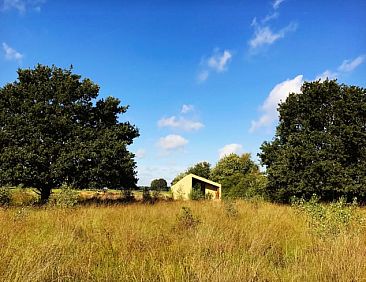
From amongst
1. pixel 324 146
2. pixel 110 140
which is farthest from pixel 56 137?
pixel 324 146

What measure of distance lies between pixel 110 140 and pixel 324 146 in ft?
42.3

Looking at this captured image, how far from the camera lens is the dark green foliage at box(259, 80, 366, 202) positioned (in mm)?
20344

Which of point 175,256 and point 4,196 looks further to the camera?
point 4,196

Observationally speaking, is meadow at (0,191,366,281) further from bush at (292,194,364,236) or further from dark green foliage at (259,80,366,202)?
dark green foliage at (259,80,366,202)

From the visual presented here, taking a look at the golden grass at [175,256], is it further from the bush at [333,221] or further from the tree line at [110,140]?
the tree line at [110,140]

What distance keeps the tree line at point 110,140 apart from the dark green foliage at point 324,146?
6 cm

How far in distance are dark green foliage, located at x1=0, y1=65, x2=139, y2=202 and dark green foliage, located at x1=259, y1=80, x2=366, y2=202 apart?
389 inches

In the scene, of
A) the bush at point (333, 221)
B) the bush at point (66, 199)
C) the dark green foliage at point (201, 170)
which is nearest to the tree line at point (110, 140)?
the bush at point (66, 199)

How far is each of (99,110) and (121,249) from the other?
51.3ft

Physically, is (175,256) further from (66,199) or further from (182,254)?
(66,199)

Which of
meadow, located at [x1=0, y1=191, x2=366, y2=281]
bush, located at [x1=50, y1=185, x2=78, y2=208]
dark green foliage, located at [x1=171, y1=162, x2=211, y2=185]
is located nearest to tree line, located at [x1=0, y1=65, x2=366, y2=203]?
bush, located at [x1=50, y1=185, x2=78, y2=208]

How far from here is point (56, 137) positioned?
18.2m

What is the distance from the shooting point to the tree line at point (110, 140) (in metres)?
17.3

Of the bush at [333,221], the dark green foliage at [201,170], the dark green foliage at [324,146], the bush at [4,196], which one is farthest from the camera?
the dark green foliage at [201,170]
